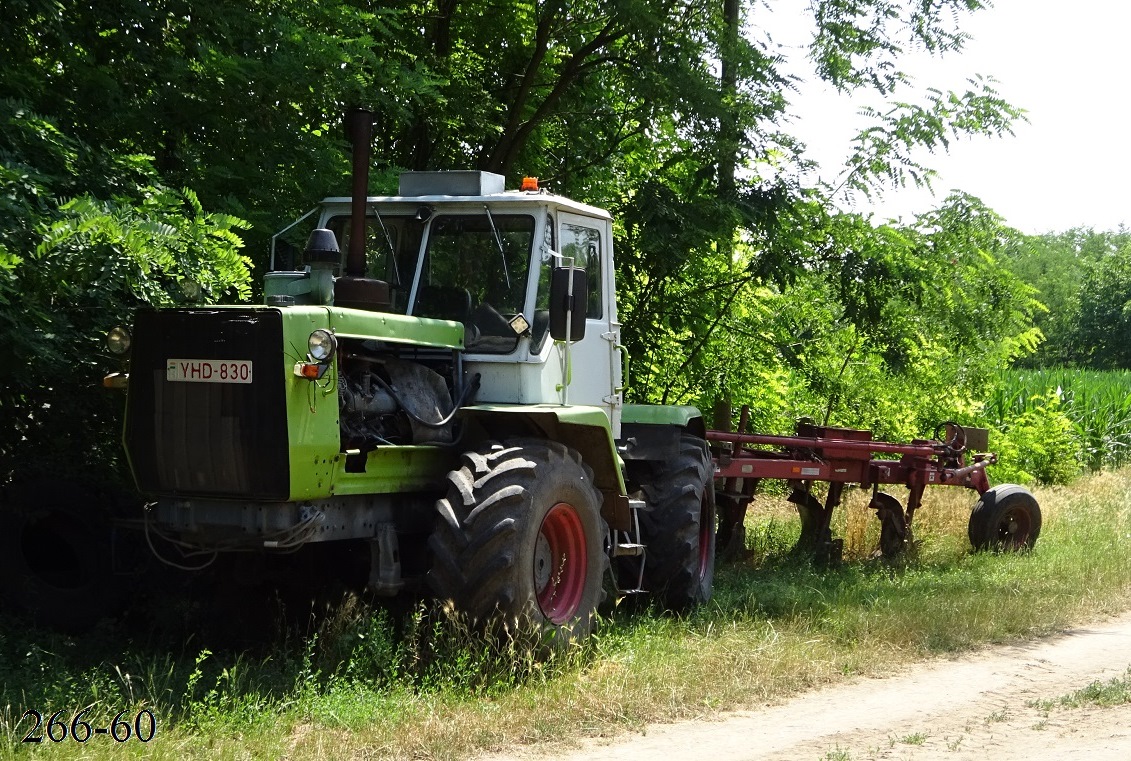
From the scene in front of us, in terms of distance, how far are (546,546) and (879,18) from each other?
26.7 ft

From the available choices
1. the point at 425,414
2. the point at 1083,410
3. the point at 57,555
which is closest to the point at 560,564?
the point at 425,414

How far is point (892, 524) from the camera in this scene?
12.1 meters

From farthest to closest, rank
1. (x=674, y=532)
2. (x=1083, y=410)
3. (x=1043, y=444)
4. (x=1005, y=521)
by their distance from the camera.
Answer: (x=1083, y=410)
(x=1043, y=444)
(x=1005, y=521)
(x=674, y=532)

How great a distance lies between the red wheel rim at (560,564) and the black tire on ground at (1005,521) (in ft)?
19.7

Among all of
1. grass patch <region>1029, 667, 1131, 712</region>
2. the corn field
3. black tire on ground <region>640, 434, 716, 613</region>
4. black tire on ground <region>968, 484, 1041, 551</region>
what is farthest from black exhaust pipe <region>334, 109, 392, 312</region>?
the corn field

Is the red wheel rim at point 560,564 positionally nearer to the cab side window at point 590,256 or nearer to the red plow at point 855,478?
the cab side window at point 590,256

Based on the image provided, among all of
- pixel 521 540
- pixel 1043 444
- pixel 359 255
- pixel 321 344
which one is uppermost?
pixel 359 255

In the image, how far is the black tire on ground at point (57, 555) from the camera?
739cm

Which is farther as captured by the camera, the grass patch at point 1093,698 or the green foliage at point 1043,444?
the green foliage at point 1043,444

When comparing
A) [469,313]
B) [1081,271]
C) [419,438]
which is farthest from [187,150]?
[1081,271]

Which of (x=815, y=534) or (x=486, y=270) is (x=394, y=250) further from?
(x=815, y=534)

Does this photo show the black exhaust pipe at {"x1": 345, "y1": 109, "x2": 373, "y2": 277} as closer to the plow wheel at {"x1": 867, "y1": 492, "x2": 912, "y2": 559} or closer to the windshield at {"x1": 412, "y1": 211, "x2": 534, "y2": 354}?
the windshield at {"x1": 412, "y1": 211, "x2": 534, "y2": 354}

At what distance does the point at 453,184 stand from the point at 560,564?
2.49 meters

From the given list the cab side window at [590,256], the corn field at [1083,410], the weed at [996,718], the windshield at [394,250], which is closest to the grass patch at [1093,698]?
the weed at [996,718]
